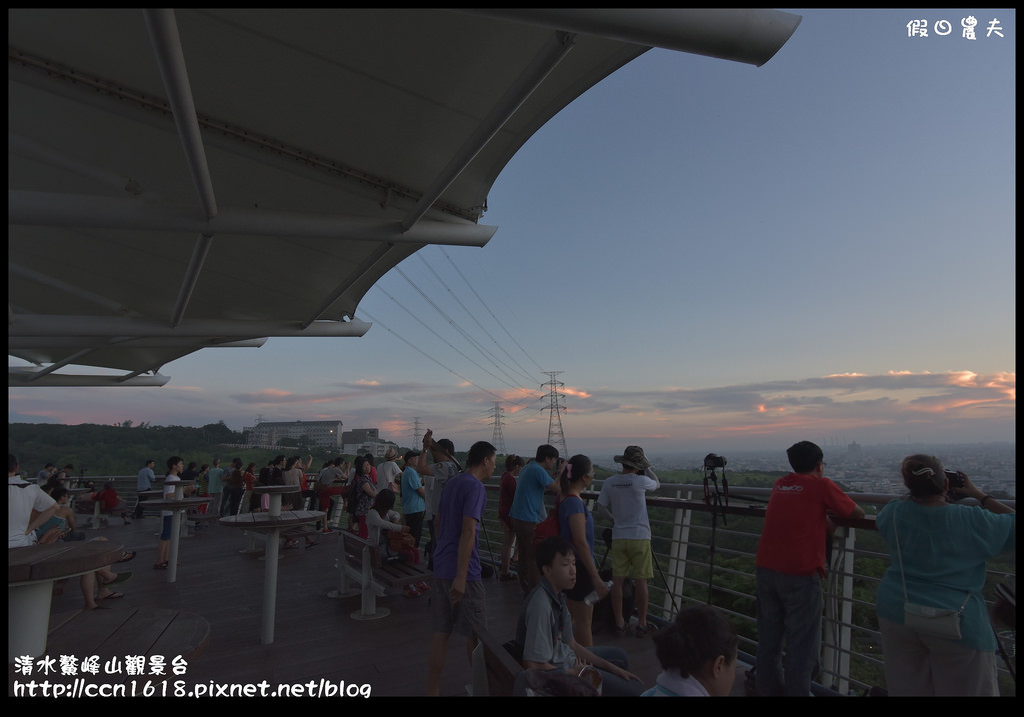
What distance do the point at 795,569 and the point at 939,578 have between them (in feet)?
2.00

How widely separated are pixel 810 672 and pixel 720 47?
3065mm

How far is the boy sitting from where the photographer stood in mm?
2357

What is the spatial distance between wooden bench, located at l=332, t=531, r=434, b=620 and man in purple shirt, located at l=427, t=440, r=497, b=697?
1.39 meters

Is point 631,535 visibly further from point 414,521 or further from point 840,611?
point 414,521

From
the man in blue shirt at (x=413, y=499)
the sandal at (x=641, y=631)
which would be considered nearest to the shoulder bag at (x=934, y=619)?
the sandal at (x=641, y=631)

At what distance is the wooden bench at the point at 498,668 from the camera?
63.5 inches

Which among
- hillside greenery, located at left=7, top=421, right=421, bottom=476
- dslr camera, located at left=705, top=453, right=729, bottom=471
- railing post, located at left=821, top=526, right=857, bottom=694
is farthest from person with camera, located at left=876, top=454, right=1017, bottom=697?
hillside greenery, located at left=7, top=421, right=421, bottom=476

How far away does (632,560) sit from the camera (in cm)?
411

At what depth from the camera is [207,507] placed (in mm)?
11898

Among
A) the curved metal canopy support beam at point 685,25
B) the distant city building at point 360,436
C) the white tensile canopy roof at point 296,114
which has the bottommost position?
the distant city building at point 360,436

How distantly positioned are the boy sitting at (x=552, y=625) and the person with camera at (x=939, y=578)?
119 centimetres

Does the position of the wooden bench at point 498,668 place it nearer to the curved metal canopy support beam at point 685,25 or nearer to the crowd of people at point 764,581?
the crowd of people at point 764,581
